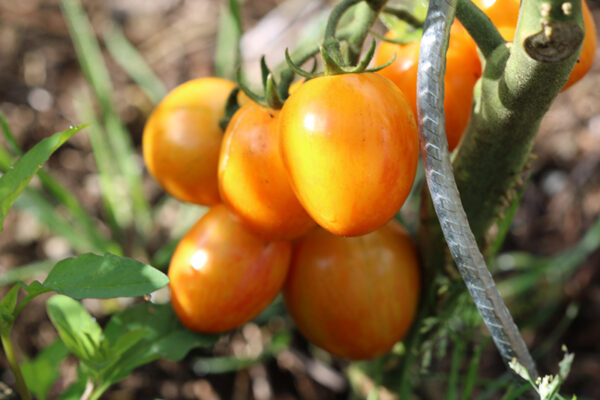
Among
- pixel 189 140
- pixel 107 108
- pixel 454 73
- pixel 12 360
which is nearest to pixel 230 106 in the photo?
pixel 189 140

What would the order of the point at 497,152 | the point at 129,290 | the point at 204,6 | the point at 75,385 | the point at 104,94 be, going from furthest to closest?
the point at 204,6
the point at 104,94
the point at 75,385
the point at 497,152
the point at 129,290

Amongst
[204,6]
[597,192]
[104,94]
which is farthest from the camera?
[204,6]

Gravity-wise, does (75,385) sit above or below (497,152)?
below

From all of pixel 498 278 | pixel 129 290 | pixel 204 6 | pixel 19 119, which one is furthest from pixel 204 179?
pixel 204 6

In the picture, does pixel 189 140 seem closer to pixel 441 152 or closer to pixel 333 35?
pixel 333 35

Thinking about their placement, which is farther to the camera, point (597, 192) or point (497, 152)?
point (597, 192)

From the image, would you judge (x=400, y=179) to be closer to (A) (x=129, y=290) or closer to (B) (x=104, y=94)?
(A) (x=129, y=290)

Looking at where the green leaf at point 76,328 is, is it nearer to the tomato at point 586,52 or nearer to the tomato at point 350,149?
the tomato at point 350,149
